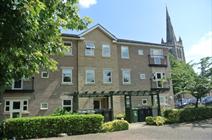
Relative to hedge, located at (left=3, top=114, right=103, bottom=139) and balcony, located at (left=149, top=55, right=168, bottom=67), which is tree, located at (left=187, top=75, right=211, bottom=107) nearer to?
balcony, located at (left=149, top=55, right=168, bottom=67)

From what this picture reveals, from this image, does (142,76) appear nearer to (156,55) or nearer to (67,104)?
(156,55)

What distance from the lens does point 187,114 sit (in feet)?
72.8

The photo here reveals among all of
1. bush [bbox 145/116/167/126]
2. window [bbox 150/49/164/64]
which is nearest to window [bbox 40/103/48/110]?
bush [bbox 145/116/167/126]

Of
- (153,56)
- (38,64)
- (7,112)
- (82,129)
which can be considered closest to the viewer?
(38,64)

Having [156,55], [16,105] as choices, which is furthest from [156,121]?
[156,55]

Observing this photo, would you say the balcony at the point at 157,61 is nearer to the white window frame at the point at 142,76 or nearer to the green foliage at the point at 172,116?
the white window frame at the point at 142,76

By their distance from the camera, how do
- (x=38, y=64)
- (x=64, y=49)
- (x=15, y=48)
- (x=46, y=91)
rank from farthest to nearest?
(x=46, y=91), (x=64, y=49), (x=38, y=64), (x=15, y=48)

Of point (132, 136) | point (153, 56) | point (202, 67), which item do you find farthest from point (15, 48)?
point (153, 56)

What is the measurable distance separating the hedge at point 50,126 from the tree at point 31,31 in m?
7.34

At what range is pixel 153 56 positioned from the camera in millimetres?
31625

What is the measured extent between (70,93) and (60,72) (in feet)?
8.24

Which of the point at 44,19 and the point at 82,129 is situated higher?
the point at 44,19

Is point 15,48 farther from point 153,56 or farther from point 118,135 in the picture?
point 153,56

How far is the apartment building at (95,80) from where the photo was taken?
2344cm
